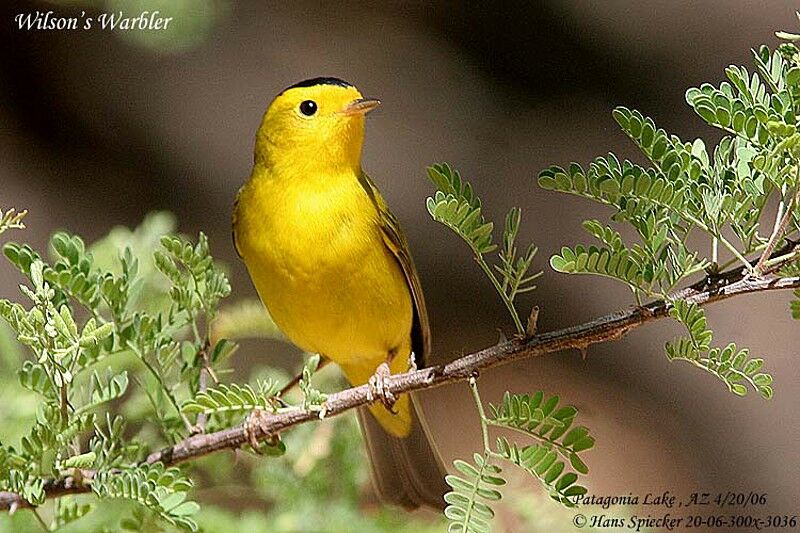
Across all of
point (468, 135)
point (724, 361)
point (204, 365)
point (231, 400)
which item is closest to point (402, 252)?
point (204, 365)

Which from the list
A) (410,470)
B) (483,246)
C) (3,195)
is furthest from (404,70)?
(483,246)

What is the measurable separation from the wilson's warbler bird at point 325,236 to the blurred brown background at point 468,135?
4.33ft

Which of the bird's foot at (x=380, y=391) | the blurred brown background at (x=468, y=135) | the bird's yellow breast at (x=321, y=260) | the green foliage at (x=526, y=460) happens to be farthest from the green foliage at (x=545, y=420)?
the blurred brown background at (x=468, y=135)

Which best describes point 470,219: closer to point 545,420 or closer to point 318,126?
point 545,420

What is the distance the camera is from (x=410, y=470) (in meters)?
1.36

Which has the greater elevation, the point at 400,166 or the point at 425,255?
the point at 400,166

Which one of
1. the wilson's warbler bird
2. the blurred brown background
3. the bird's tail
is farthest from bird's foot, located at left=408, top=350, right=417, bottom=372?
Answer: the blurred brown background

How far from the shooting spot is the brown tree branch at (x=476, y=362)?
73 cm

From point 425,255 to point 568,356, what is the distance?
471 millimetres

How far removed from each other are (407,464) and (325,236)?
1.20 feet

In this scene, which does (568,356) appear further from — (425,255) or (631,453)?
(425,255)

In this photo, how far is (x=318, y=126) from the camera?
3.97 feet

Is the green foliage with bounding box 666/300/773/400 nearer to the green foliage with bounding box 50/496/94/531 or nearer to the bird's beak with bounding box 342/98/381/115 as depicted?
the bird's beak with bounding box 342/98/381/115

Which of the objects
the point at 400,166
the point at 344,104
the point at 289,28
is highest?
the point at 289,28
